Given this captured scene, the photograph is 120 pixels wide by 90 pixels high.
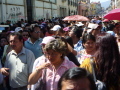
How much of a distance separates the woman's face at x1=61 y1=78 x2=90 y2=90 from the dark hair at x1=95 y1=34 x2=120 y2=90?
2.97ft

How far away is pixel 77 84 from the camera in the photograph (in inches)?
62.6

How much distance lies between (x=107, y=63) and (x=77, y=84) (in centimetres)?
104

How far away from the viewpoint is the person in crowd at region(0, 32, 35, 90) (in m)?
3.62

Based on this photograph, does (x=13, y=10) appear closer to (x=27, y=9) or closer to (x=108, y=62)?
(x=27, y=9)

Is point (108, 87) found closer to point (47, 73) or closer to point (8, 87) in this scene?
point (47, 73)

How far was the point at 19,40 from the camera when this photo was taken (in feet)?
12.5

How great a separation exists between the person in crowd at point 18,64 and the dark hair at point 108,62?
143 cm

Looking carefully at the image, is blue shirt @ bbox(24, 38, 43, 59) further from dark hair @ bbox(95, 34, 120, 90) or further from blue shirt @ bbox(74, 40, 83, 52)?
dark hair @ bbox(95, 34, 120, 90)

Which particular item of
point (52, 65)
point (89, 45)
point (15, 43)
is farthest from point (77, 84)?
point (15, 43)

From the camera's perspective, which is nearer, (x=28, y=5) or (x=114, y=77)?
(x=114, y=77)

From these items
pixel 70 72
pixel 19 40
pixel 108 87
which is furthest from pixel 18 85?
pixel 70 72

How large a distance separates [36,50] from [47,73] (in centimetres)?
217

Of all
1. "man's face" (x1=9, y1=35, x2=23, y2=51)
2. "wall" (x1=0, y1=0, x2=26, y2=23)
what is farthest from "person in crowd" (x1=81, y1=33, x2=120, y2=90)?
"wall" (x1=0, y1=0, x2=26, y2=23)

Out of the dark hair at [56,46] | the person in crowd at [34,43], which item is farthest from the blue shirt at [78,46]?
the dark hair at [56,46]
